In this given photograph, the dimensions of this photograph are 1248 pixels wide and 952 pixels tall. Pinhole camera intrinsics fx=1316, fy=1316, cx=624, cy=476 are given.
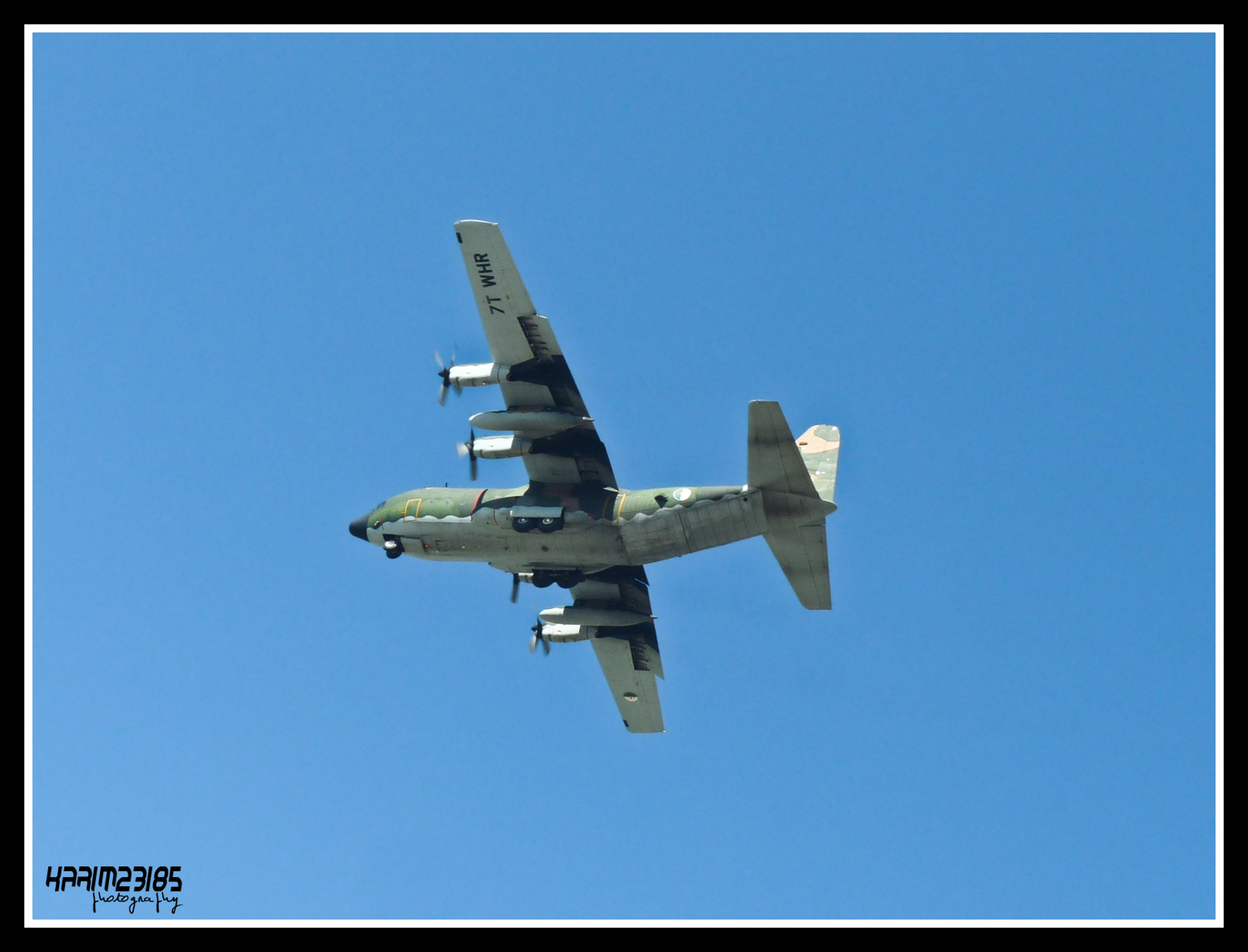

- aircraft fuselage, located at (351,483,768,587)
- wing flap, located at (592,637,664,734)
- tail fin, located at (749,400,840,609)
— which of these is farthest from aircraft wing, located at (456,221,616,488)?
wing flap, located at (592,637,664,734)

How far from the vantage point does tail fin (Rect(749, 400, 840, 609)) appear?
3050 cm

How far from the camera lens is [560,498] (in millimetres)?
34750

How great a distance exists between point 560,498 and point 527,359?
14.0ft

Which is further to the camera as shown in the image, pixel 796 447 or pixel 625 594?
pixel 625 594

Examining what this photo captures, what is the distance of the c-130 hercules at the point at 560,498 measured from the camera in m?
31.3

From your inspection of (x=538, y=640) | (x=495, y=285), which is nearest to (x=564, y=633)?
(x=538, y=640)

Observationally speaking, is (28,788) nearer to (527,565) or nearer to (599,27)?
(527,565)

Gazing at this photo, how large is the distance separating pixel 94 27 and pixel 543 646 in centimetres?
Answer: 2087

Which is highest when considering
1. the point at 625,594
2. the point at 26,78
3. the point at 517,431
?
the point at 26,78

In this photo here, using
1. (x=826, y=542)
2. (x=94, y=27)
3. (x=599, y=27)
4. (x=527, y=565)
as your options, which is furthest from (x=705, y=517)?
(x=94, y=27)

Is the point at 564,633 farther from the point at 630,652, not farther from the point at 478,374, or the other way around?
the point at 478,374

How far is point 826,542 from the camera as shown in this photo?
33.8 m

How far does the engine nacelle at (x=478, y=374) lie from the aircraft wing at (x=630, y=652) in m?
8.59

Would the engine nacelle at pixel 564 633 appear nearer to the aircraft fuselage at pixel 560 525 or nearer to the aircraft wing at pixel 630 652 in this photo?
the aircraft wing at pixel 630 652
